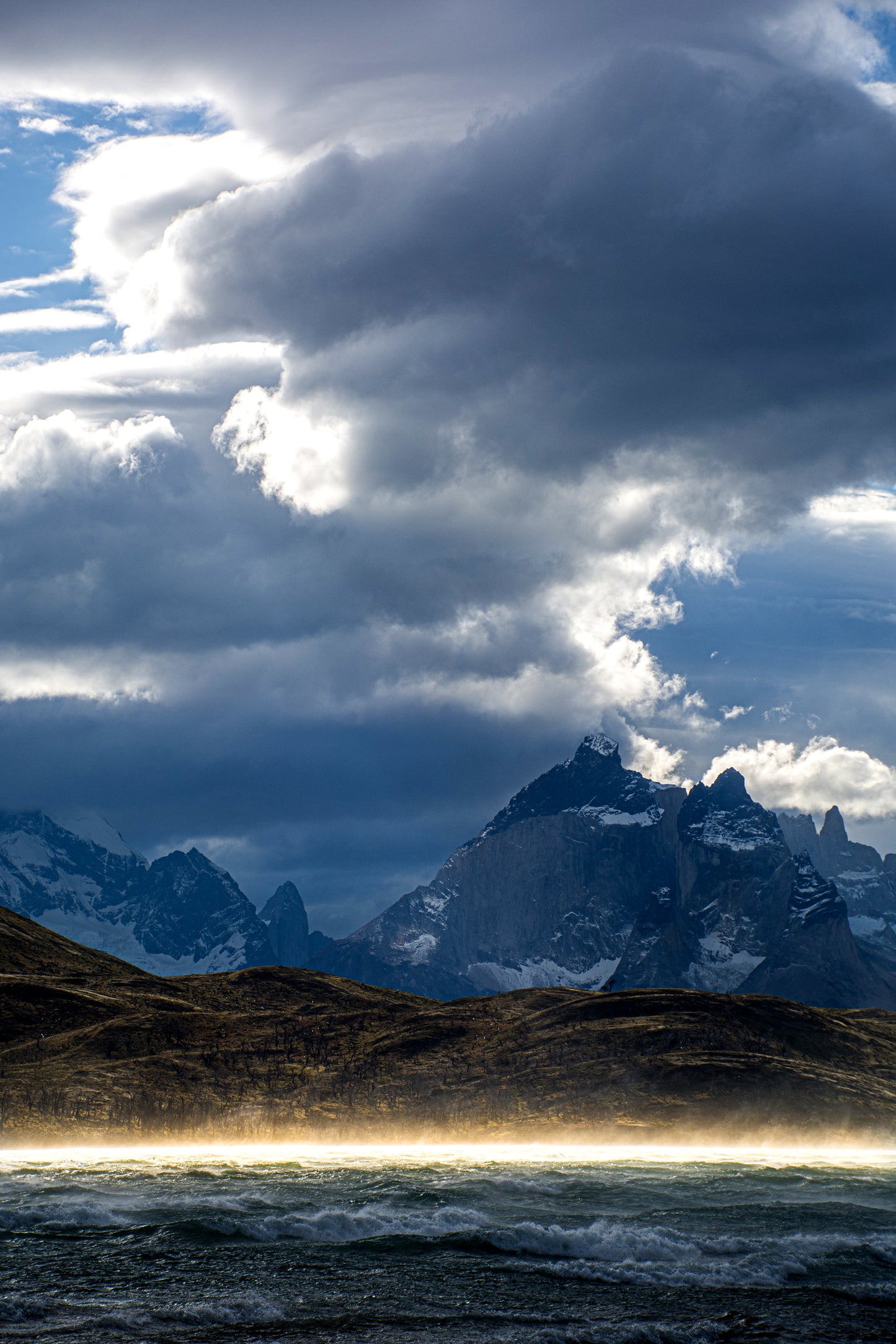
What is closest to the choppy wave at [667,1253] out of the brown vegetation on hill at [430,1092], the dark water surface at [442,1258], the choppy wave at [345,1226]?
the dark water surface at [442,1258]

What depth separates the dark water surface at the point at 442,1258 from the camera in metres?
49.0

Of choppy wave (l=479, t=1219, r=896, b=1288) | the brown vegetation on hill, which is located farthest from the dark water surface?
the brown vegetation on hill

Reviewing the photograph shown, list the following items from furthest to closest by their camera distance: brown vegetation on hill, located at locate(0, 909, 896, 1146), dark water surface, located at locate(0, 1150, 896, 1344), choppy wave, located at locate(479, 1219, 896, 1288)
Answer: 1. brown vegetation on hill, located at locate(0, 909, 896, 1146)
2. choppy wave, located at locate(479, 1219, 896, 1288)
3. dark water surface, located at locate(0, 1150, 896, 1344)

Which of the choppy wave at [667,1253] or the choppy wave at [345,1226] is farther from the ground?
the choppy wave at [667,1253]

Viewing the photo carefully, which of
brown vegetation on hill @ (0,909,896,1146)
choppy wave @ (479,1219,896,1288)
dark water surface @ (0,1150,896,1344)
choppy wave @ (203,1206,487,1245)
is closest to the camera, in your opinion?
dark water surface @ (0,1150,896,1344)

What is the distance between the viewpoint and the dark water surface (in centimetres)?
4900

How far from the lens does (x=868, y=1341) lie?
46969mm

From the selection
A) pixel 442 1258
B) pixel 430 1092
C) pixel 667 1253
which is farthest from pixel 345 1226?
pixel 430 1092

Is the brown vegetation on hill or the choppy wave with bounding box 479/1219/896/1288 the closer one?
the choppy wave with bounding box 479/1219/896/1288

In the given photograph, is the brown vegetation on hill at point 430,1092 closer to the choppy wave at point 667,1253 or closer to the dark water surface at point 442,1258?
the dark water surface at point 442,1258

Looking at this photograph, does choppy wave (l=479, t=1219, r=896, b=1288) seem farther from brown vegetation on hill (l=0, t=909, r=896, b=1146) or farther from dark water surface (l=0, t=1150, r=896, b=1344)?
brown vegetation on hill (l=0, t=909, r=896, b=1146)

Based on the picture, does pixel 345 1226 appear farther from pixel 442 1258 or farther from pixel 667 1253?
pixel 667 1253

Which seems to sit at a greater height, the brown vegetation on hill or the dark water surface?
the dark water surface

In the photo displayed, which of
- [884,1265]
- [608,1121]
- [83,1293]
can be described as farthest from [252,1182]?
[608,1121]
